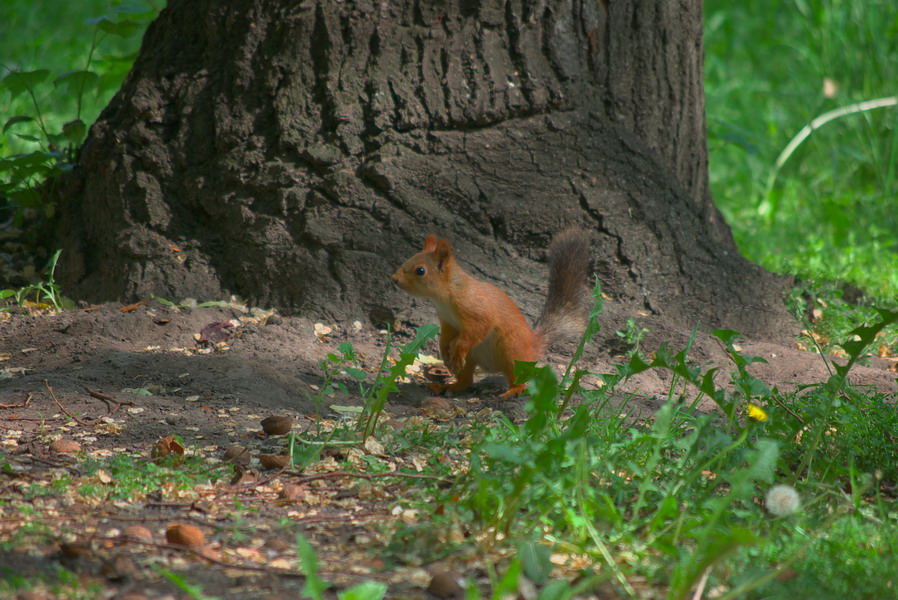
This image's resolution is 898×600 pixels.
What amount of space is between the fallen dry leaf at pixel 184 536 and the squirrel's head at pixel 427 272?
1.64 metres

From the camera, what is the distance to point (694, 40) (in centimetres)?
417

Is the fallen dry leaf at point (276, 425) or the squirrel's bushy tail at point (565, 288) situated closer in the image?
the fallen dry leaf at point (276, 425)

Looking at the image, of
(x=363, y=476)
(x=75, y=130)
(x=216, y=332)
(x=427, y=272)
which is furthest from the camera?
(x=75, y=130)

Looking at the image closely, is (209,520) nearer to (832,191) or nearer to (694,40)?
(694,40)

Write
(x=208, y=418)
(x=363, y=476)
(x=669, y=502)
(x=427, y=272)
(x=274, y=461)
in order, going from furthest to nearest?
(x=427, y=272)
(x=208, y=418)
(x=274, y=461)
(x=363, y=476)
(x=669, y=502)

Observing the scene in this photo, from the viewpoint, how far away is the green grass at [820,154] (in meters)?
5.39

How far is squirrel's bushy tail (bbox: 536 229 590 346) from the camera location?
3.27 meters

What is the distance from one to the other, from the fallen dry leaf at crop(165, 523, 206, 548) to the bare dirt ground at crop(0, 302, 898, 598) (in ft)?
0.07

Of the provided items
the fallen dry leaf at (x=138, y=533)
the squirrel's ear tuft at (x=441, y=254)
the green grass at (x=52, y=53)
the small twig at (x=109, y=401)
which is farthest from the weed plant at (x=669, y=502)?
the green grass at (x=52, y=53)

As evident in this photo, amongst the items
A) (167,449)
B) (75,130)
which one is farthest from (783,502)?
(75,130)

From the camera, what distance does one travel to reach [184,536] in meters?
1.88

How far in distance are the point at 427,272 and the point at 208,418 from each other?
100 cm

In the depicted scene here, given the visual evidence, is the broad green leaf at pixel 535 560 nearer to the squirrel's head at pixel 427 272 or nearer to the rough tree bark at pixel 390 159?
the squirrel's head at pixel 427 272

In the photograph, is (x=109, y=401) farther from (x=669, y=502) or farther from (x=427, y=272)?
Result: (x=669, y=502)
